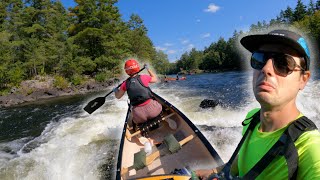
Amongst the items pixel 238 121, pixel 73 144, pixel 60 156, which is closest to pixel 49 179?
pixel 60 156

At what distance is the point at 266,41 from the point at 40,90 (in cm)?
3139

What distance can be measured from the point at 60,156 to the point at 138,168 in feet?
12.9

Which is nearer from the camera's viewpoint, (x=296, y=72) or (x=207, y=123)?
(x=296, y=72)

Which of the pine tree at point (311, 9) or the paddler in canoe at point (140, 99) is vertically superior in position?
the pine tree at point (311, 9)

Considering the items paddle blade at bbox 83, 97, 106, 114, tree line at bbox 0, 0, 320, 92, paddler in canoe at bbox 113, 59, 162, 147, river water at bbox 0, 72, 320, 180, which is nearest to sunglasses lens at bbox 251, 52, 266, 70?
paddler in canoe at bbox 113, 59, 162, 147

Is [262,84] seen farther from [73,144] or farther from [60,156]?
[73,144]

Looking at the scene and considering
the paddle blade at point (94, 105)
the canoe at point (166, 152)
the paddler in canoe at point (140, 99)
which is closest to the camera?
the canoe at point (166, 152)

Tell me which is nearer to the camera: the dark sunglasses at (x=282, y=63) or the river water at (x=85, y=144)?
the dark sunglasses at (x=282, y=63)

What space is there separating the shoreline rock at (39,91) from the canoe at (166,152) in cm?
2135

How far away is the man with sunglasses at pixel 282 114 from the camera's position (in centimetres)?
130

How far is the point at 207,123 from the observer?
8961mm

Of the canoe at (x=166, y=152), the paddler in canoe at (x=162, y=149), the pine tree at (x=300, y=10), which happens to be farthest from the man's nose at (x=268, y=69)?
the pine tree at (x=300, y=10)

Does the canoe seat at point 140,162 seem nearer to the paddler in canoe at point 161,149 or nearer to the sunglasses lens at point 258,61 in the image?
the paddler in canoe at point 161,149

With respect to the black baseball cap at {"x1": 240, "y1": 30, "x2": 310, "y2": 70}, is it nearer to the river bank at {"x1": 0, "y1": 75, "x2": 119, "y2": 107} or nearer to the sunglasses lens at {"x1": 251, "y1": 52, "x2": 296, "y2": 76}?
the sunglasses lens at {"x1": 251, "y1": 52, "x2": 296, "y2": 76}
